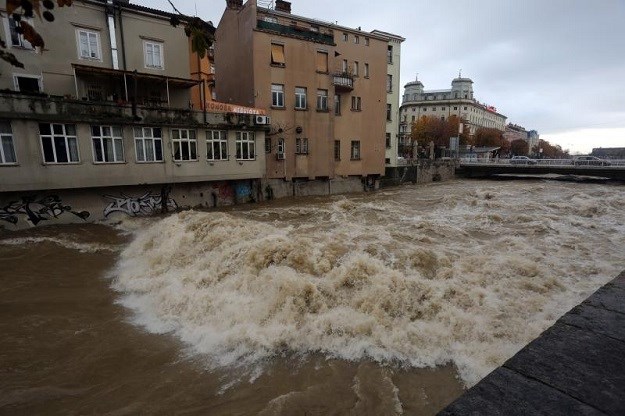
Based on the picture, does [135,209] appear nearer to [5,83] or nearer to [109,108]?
[109,108]

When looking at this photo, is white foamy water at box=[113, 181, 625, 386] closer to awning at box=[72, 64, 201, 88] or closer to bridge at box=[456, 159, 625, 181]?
awning at box=[72, 64, 201, 88]

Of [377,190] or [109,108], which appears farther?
[377,190]

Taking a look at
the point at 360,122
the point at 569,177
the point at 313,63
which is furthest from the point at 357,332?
the point at 569,177

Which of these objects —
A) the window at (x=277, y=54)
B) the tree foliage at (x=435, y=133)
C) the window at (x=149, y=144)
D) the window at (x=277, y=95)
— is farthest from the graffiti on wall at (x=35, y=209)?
the tree foliage at (x=435, y=133)

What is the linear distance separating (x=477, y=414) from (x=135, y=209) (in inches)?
822

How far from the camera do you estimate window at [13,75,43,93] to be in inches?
722

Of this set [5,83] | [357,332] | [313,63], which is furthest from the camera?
[313,63]

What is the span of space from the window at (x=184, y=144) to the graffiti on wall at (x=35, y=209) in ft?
20.1

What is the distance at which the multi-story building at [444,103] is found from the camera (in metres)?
101

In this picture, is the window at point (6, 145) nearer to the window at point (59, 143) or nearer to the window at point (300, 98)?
the window at point (59, 143)

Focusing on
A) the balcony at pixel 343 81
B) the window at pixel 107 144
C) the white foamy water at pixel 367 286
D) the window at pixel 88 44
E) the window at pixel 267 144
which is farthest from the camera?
the balcony at pixel 343 81

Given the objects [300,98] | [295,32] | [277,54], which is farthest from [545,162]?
[277,54]

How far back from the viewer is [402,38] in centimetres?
3694

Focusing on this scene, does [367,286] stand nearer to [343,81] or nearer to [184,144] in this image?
[184,144]
